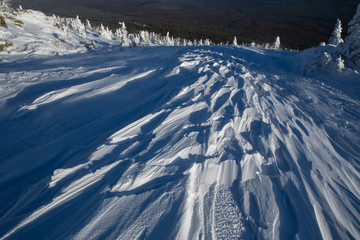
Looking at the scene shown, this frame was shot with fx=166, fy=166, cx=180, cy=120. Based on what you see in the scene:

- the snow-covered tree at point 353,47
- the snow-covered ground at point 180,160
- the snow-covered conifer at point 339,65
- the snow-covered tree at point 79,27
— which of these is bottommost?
the snow-covered ground at point 180,160

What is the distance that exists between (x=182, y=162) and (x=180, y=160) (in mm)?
43

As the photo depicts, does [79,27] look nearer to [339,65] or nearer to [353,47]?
[353,47]

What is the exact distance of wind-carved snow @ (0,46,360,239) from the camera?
5.40 ft

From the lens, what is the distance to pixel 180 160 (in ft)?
7.38

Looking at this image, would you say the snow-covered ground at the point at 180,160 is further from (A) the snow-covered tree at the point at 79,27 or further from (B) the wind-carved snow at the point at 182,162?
(A) the snow-covered tree at the point at 79,27

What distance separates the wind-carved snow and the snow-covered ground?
1 cm

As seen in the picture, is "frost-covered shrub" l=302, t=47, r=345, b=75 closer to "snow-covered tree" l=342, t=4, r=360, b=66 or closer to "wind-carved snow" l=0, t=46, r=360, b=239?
"snow-covered tree" l=342, t=4, r=360, b=66

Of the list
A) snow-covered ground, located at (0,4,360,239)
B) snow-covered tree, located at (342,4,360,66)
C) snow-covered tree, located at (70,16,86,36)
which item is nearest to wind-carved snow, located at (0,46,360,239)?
snow-covered ground, located at (0,4,360,239)

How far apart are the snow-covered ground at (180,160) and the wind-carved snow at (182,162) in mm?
14

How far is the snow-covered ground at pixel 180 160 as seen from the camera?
1646 millimetres

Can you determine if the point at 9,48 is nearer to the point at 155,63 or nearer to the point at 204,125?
the point at 155,63

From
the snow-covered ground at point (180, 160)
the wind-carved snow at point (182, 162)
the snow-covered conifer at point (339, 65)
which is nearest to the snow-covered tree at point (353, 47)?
the snow-covered conifer at point (339, 65)

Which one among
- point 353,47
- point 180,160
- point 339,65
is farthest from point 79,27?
point 180,160

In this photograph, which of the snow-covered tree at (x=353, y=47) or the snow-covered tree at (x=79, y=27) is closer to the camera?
the snow-covered tree at (x=353, y=47)
